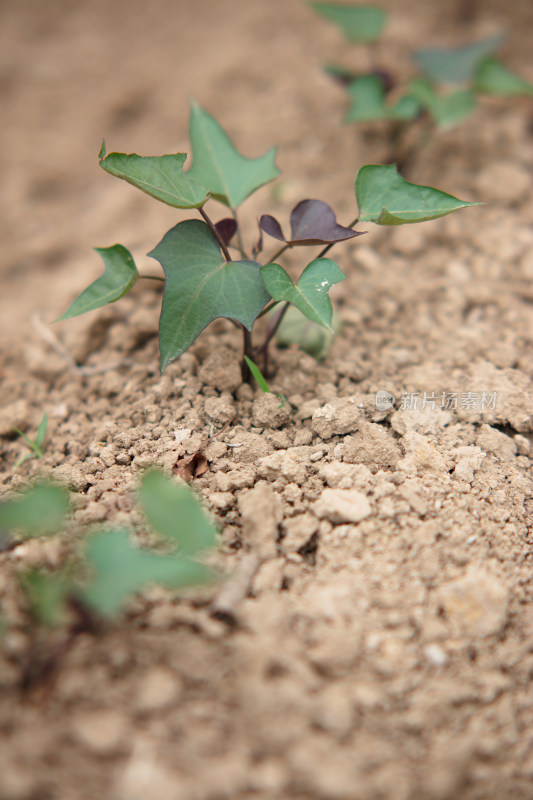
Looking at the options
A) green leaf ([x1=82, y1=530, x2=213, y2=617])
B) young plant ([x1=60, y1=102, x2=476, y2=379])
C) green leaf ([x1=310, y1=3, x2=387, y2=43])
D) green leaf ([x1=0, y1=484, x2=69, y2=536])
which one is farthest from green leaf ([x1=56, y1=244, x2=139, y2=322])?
green leaf ([x1=310, y1=3, x2=387, y2=43])

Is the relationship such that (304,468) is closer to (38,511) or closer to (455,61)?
(38,511)

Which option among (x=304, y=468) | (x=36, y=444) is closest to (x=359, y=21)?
(x=304, y=468)

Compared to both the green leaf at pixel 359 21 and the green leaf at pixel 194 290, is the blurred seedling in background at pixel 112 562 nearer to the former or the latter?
the green leaf at pixel 194 290

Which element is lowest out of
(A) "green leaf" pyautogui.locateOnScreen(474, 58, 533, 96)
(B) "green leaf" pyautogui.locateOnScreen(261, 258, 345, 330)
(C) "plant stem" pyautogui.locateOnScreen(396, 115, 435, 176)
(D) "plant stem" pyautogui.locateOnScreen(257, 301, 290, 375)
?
(D) "plant stem" pyautogui.locateOnScreen(257, 301, 290, 375)

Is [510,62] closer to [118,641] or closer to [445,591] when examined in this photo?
[445,591]

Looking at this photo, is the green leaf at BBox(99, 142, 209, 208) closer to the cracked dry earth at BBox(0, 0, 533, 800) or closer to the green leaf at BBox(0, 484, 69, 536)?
the cracked dry earth at BBox(0, 0, 533, 800)

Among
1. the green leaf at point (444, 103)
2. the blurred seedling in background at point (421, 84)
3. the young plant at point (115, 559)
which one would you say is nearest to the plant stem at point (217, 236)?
the young plant at point (115, 559)

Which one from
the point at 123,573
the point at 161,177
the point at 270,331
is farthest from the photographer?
the point at 270,331
